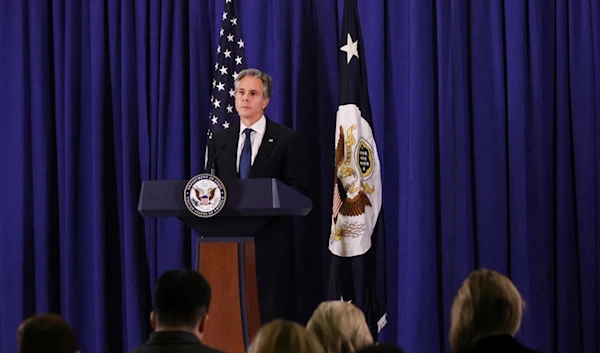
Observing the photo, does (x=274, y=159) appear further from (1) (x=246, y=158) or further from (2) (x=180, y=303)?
(2) (x=180, y=303)

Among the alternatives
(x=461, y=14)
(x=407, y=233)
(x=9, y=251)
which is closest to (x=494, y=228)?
(x=407, y=233)

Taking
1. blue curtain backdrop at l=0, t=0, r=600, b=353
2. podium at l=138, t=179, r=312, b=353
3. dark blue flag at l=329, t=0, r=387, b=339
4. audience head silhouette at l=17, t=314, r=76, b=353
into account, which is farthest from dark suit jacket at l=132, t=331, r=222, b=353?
blue curtain backdrop at l=0, t=0, r=600, b=353

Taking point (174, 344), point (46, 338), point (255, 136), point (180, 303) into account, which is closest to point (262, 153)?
point (255, 136)

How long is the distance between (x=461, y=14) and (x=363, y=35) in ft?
2.30

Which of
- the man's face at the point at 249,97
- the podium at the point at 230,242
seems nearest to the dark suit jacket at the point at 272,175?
the man's face at the point at 249,97

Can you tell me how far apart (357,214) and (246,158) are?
1.03 metres

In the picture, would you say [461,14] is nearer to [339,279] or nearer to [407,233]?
[407,233]

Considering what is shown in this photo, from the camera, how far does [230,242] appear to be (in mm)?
3963

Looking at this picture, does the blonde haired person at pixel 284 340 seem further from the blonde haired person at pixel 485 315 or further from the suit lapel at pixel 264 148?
the suit lapel at pixel 264 148

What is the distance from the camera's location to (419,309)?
5438mm

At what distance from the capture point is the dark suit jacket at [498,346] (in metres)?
2.46

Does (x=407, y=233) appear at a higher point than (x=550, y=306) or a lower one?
higher

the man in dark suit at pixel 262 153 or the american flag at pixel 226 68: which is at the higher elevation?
the american flag at pixel 226 68

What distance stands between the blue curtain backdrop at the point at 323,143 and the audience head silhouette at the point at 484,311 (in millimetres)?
2824
